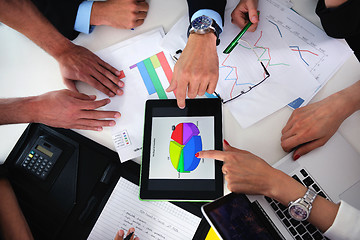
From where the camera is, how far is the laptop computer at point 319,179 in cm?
77

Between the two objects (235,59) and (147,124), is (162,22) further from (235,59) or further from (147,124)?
(147,124)

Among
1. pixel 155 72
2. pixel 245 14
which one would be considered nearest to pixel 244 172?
pixel 155 72

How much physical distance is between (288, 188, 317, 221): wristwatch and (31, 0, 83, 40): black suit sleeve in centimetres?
101

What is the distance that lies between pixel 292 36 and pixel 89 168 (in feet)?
2.92

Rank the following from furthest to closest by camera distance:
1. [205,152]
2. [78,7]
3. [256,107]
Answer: [78,7]
[256,107]
[205,152]

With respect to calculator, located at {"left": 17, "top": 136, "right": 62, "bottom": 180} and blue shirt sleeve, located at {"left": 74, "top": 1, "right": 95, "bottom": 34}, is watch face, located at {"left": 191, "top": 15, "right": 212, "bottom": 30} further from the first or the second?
calculator, located at {"left": 17, "top": 136, "right": 62, "bottom": 180}

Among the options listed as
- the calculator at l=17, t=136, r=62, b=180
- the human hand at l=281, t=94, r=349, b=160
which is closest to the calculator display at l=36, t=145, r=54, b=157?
the calculator at l=17, t=136, r=62, b=180

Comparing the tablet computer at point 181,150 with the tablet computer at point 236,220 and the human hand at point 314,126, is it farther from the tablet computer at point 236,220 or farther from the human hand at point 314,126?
the human hand at point 314,126

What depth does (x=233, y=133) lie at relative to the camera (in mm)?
897

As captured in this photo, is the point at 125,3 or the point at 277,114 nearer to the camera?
the point at 277,114

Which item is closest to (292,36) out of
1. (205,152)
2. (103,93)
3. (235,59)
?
(235,59)

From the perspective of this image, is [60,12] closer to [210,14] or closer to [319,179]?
[210,14]

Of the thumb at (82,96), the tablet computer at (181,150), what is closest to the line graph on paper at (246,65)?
the tablet computer at (181,150)

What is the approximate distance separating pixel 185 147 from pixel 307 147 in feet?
1.30
